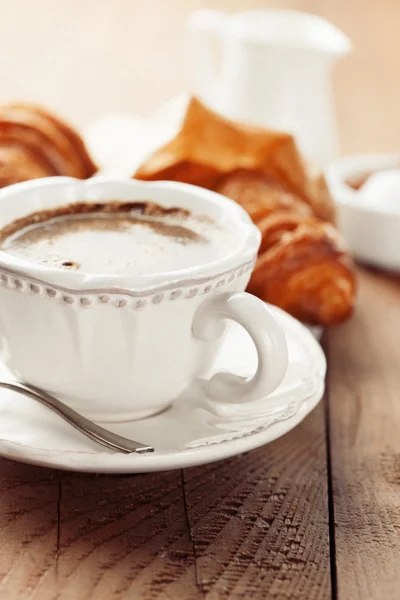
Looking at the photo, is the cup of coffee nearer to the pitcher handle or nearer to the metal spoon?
the metal spoon

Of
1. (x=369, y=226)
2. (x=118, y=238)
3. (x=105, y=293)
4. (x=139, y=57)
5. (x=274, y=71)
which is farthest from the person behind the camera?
(x=139, y=57)

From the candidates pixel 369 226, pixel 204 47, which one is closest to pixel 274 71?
pixel 204 47

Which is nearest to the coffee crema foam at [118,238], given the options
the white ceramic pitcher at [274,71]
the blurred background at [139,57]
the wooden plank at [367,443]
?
the wooden plank at [367,443]

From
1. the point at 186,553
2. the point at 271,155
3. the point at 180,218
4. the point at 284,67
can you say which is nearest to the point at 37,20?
the point at 284,67

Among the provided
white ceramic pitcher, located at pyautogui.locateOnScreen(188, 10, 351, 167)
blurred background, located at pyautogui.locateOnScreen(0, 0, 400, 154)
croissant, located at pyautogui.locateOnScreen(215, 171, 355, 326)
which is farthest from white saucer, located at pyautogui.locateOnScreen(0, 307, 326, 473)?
blurred background, located at pyautogui.locateOnScreen(0, 0, 400, 154)

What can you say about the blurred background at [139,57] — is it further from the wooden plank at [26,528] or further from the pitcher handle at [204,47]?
the wooden plank at [26,528]

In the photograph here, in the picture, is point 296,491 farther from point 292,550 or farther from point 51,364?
point 51,364

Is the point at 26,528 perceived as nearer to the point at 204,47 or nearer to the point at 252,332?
the point at 252,332
